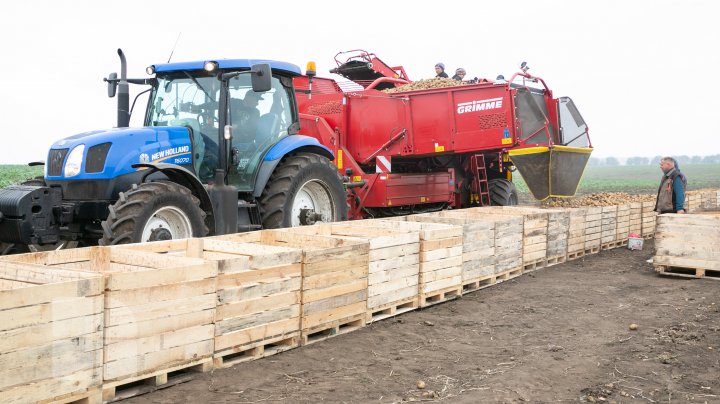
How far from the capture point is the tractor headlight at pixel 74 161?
7.07m

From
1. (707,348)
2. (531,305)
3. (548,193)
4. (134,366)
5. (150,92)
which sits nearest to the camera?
(134,366)

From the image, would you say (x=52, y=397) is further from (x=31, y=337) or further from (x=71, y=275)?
(x=71, y=275)

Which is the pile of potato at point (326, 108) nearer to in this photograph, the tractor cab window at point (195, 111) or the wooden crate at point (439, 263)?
the tractor cab window at point (195, 111)

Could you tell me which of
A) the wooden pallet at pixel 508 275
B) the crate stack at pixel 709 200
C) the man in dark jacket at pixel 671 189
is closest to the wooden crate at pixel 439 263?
the wooden pallet at pixel 508 275

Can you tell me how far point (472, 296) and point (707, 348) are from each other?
2.85m

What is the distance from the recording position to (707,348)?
625cm

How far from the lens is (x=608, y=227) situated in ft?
42.4

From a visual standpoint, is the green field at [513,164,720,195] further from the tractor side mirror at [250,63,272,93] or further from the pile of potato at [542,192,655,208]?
the tractor side mirror at [250,63,272,93]

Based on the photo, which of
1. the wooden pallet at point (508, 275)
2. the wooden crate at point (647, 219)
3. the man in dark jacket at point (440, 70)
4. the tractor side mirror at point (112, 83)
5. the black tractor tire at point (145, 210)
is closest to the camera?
the black tractor tire at point (145, 210)

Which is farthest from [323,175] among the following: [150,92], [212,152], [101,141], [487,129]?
[487,129]

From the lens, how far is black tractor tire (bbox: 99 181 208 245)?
6.40 m

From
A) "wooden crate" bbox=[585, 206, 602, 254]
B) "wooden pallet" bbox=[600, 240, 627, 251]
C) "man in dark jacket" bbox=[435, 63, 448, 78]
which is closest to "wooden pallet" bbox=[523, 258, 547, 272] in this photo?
"wooden crate" bbox=[585, 206, 602, 254]

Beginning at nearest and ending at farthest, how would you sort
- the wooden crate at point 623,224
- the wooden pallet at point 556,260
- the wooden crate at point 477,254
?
the wooden crate at point 477,254 → the wooden pallet at point 556,260 → the wooden crate at point 623,224

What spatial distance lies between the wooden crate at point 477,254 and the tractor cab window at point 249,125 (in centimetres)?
273
